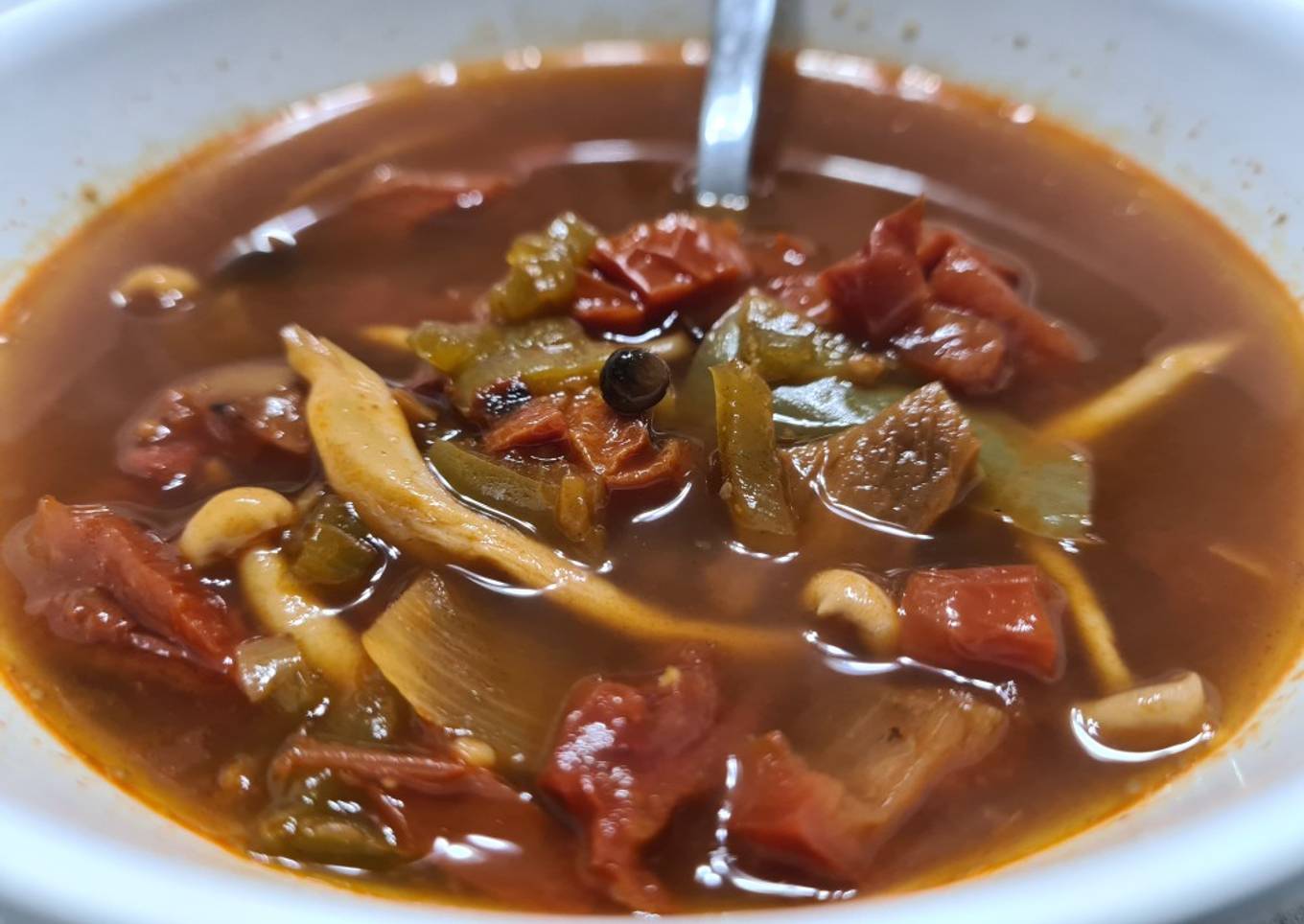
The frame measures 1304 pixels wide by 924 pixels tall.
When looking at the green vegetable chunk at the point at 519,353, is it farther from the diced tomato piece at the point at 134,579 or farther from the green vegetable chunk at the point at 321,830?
the green vegetable chunk at the point at 321,830

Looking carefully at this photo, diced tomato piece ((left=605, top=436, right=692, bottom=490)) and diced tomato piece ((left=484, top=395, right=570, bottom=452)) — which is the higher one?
diced tomato piece ((left=484, top=395, right=570, bottom=452))

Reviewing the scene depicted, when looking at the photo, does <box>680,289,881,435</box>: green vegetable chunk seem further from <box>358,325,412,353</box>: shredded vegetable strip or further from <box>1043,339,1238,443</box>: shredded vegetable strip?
<box>358,325,412,353</box>: shredded vegetable strip

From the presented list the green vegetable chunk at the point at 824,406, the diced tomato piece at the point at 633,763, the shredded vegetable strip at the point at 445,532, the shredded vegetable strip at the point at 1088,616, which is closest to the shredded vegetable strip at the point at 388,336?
the shredded vegetable strip at the point at 445,532

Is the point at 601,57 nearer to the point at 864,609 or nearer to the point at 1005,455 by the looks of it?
the point at 1005,455

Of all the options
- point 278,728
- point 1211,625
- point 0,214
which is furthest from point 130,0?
point 1211,625

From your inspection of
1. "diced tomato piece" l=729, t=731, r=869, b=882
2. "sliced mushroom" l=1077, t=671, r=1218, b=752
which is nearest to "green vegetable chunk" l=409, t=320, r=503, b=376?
"diced tomato piece" l=729, t=731, r=869, b=882

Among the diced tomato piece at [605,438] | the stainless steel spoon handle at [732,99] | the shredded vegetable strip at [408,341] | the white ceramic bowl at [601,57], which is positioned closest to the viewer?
the white ceramic bowl at [601,57]
